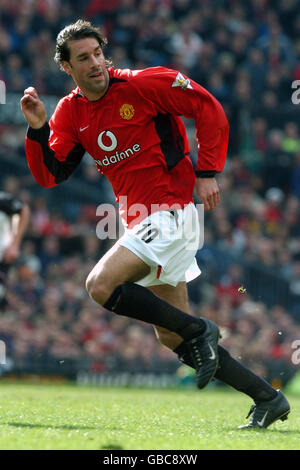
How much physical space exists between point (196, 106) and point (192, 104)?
0.09 feet

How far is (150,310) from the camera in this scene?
5.20 m

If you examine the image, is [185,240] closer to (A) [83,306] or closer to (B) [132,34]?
(A) [83,306]

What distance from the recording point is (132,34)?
16.8 m

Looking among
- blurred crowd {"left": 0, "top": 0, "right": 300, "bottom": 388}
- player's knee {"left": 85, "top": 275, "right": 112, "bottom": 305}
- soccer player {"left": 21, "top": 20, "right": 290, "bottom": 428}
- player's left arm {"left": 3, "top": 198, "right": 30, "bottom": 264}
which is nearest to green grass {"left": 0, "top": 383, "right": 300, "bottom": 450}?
soccer player {"left": 21, "top": 20, "right": 290, "bottom": 428}

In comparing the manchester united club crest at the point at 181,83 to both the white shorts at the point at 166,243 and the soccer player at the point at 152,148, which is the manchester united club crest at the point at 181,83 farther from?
the white shorts at the point at 166,243

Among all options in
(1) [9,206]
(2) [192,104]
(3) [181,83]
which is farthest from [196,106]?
(1) [9,206]

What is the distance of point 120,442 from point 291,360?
8.57m

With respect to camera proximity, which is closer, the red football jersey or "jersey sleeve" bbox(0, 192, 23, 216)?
the red football jersey

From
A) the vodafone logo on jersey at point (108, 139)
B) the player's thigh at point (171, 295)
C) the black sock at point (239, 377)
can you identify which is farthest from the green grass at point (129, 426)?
the vodafone logo on jersey at point (108, 139)

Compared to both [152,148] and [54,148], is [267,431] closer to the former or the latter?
[152,148]

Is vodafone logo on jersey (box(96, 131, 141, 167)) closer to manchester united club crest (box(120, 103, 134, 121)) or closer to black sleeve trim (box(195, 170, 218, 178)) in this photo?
manchester united club crest (box(120, 103, 134, 121))

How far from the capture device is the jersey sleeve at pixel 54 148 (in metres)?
5.68

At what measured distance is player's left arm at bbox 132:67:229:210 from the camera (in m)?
5.56

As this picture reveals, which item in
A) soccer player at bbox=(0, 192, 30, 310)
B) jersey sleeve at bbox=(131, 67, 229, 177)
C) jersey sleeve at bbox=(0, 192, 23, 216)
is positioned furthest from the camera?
jersey sleeve at bbox=(0, 192, 23, 216)
